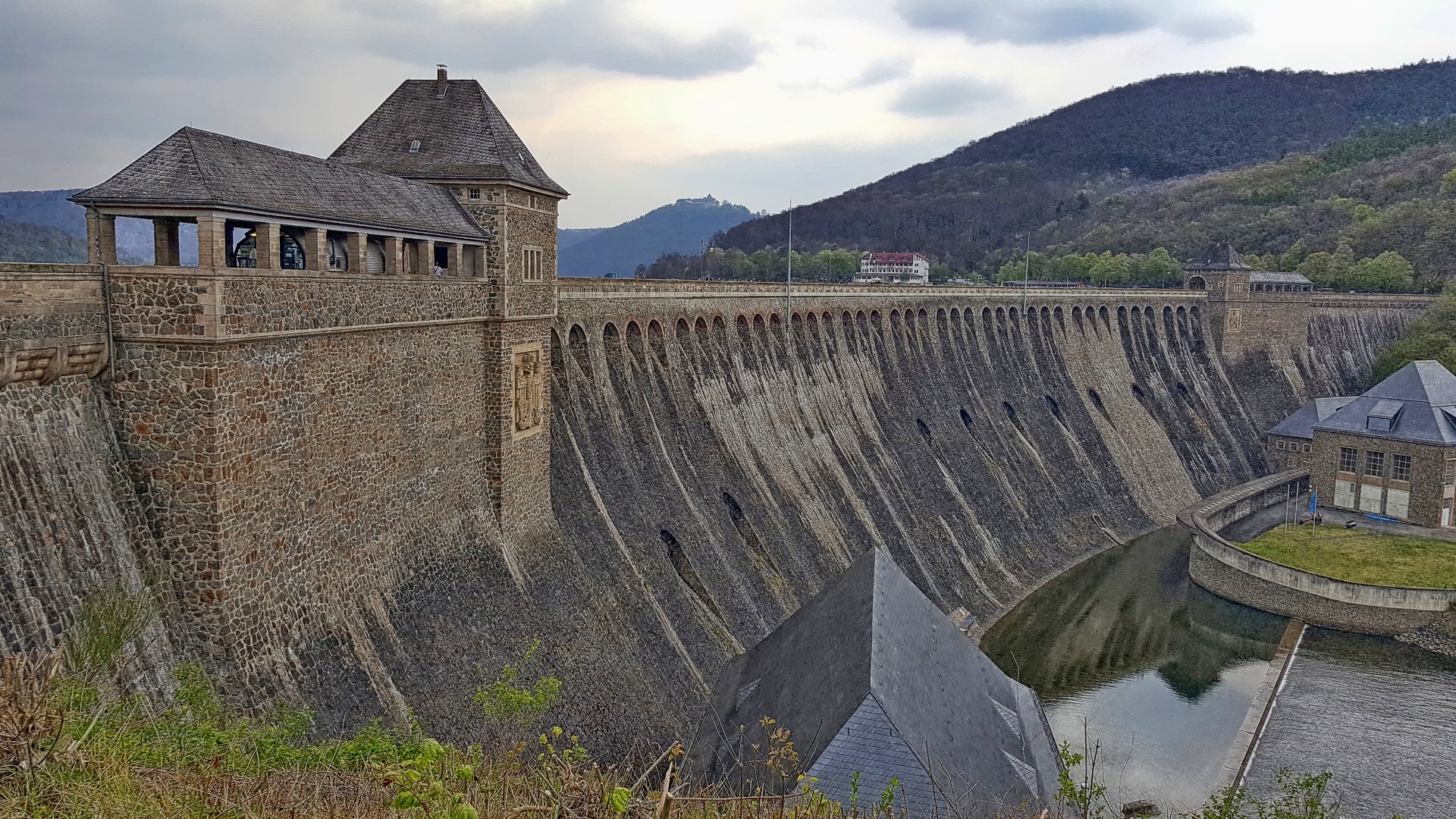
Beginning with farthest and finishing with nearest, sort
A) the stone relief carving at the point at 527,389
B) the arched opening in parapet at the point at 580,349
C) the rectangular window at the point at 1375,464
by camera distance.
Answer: the rectangular window at the point at 1375,464 < the arched opening in parapet at the point at 580,349 < the stone relief carving at the point at 527,389

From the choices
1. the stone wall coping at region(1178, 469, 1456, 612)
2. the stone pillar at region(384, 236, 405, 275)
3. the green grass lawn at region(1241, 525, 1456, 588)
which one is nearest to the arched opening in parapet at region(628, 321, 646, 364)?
the stone pillar at region(384, 236, 405, 275)

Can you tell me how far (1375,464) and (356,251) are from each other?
179 ft

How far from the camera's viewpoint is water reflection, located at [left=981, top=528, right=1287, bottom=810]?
32.7 meters

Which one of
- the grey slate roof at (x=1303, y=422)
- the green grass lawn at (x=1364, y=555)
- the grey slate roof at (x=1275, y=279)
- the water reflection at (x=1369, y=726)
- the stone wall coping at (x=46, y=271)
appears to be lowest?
the water reflection at (x=1369, y=726)

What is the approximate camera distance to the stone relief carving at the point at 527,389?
89.0ft

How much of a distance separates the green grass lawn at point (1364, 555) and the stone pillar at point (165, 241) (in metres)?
47.3

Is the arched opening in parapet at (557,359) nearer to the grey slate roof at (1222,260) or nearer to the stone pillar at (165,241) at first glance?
the stone pillar at (165,241)

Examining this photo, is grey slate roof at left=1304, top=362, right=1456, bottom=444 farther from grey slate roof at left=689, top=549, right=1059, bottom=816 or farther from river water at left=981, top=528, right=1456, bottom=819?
grey slate roof at left=689, top=549, right=1059, bottom=816

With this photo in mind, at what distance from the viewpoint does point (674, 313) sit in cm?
3991

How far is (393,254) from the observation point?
886 inches

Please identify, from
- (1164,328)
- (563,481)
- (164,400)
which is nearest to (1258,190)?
(1164,328)

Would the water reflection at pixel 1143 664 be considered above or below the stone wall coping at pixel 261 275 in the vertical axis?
below

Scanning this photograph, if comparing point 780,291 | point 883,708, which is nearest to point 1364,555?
point 780,291

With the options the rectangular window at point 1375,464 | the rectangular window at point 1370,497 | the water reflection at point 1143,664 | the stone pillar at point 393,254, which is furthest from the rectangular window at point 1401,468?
the stone pillar at point 393,254
